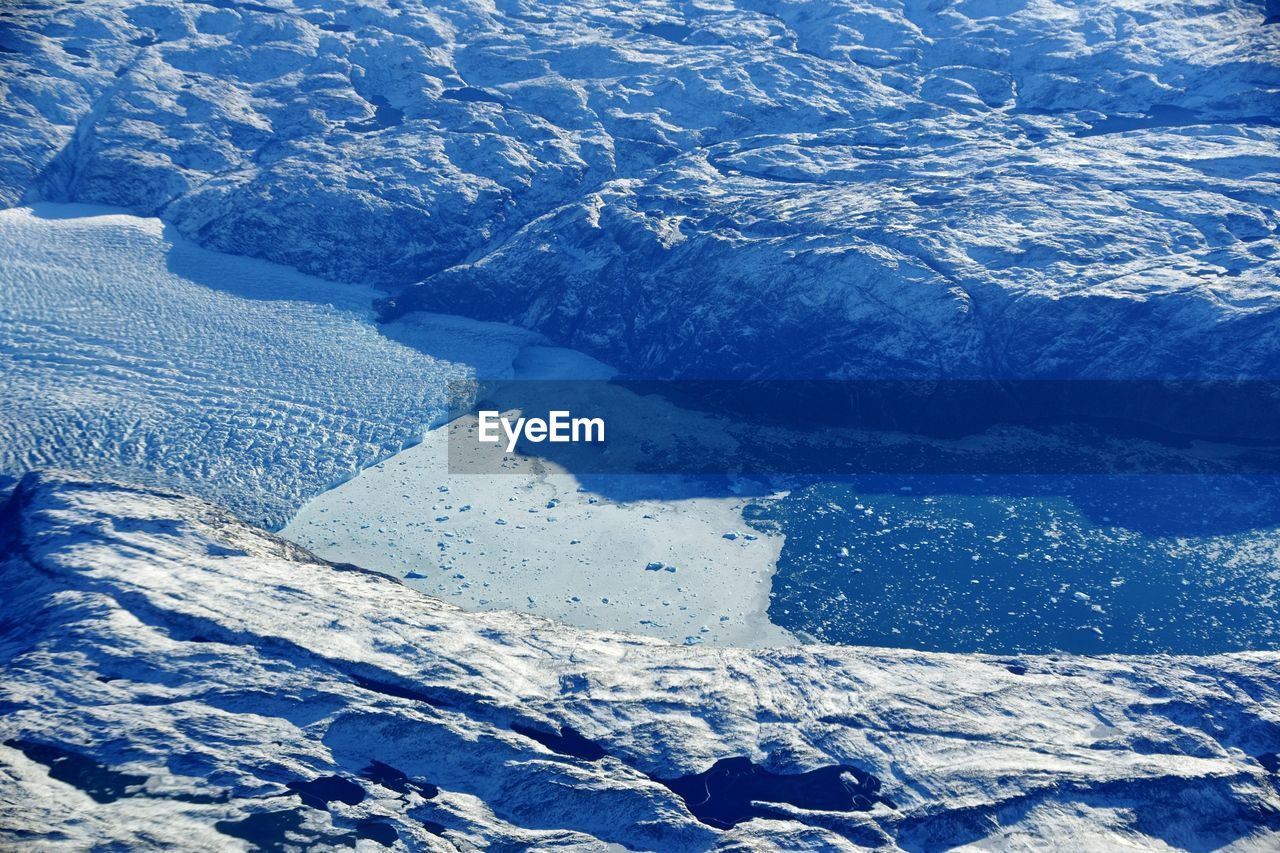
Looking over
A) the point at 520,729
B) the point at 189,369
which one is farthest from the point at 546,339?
the point at 520,729

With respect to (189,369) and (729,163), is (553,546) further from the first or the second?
(729,163)

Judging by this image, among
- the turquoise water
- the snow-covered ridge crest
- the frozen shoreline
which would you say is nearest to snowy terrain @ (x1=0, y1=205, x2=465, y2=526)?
the frozen shoreline

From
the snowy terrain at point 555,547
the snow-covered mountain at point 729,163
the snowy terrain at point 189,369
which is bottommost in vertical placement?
the snowy terrain at point 555,547

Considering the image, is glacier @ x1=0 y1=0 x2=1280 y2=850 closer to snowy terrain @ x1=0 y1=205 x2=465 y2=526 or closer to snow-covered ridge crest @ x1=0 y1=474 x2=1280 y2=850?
snow-covered ridge crest @ x1=0 y1=474 x2=1280 y2=850

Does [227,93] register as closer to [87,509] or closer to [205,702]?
[87,509]

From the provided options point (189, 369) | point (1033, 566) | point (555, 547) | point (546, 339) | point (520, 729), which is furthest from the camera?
point (546, 339)

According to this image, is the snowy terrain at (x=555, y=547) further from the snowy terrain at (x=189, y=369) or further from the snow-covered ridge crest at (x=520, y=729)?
the snow-covered ridge crest at (x=520, y=729)

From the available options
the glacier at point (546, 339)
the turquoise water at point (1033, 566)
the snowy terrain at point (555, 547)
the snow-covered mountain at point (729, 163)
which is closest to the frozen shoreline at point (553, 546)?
the snowy terrain at point (555, 547)
